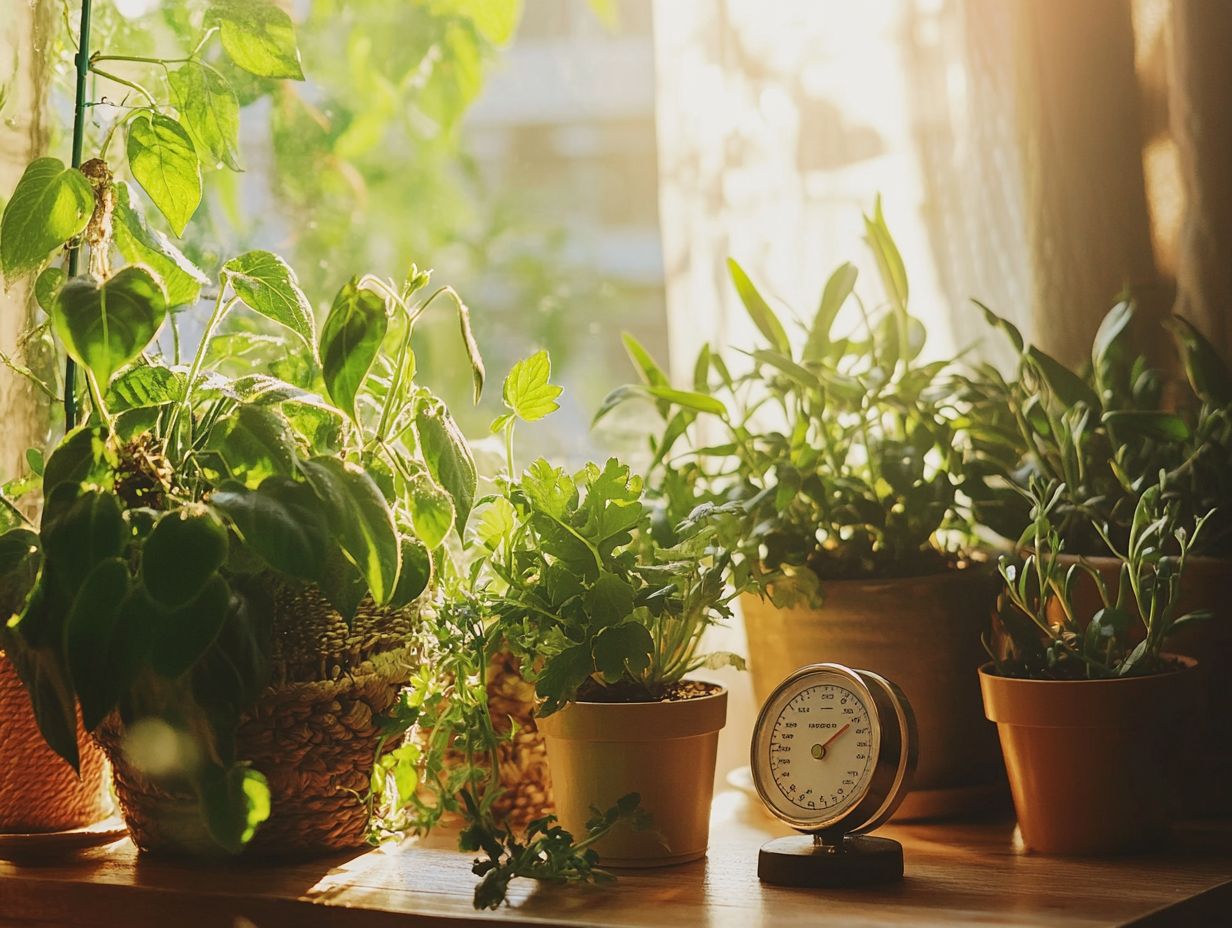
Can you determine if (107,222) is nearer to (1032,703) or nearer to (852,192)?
(852,192)

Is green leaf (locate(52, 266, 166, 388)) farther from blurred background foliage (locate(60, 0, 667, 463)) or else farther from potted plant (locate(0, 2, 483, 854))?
blurred background foliage (locate(60, 0, 667, 463))

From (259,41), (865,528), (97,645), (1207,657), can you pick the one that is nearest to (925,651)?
(865,528)

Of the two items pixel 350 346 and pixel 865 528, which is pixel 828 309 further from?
pixel 350 346

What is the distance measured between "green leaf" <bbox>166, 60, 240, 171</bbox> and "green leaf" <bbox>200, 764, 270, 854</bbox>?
501mm

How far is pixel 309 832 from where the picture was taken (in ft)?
3.33

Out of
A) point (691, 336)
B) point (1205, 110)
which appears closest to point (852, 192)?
point (691, 336)

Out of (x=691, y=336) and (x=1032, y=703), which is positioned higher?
(x=691, y=336)

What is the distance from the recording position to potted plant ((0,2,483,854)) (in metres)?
0.86

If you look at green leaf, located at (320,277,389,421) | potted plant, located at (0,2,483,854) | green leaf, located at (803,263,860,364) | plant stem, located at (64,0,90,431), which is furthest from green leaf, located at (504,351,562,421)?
plant stem, located at (64,0,90,431)

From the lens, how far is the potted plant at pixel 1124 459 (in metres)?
1.07

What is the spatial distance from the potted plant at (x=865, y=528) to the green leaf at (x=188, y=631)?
41 cm

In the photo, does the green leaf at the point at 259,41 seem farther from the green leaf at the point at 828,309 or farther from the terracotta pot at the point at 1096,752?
the terracotta pot at the point at 1096,752

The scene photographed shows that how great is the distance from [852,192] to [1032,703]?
1.88ft

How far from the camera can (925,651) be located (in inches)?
43.8
